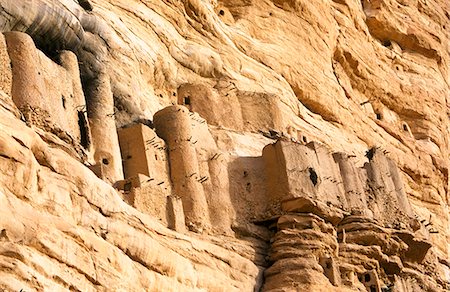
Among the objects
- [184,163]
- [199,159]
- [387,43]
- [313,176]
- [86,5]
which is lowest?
[184,163]

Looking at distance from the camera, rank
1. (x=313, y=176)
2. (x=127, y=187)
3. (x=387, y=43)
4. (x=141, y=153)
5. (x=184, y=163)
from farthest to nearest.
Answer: (x=387, y=43), (x=313, y=176), (x=184, y=163), (x=141, y=153), (x=127, y=187)

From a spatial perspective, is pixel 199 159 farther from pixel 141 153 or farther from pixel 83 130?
pixel 83 130

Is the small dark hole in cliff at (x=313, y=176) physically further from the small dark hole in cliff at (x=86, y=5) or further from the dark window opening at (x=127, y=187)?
the small dark hole in cliff at (x=86, y=5)

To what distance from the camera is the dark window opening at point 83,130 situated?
2123 cm

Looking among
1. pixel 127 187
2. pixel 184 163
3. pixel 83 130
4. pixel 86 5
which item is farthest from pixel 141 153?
pixel 86 5

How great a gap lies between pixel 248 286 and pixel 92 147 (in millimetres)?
4002

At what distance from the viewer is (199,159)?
23.5 meters

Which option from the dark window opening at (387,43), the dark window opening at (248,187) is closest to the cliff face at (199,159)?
the dark window opening at (248,187)

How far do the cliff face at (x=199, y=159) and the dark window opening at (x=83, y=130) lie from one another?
0.13 ft

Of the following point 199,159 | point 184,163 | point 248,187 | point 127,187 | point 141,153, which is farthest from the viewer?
point 248,187

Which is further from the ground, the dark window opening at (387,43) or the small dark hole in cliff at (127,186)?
the dark window opening at (387,43)

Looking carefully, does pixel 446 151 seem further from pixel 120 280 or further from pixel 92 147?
pixel 120 280

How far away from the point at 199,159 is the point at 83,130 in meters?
3.13

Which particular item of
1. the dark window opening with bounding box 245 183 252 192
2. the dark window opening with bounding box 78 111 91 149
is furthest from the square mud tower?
the dark window opening with bounding box 245 183 252 192
